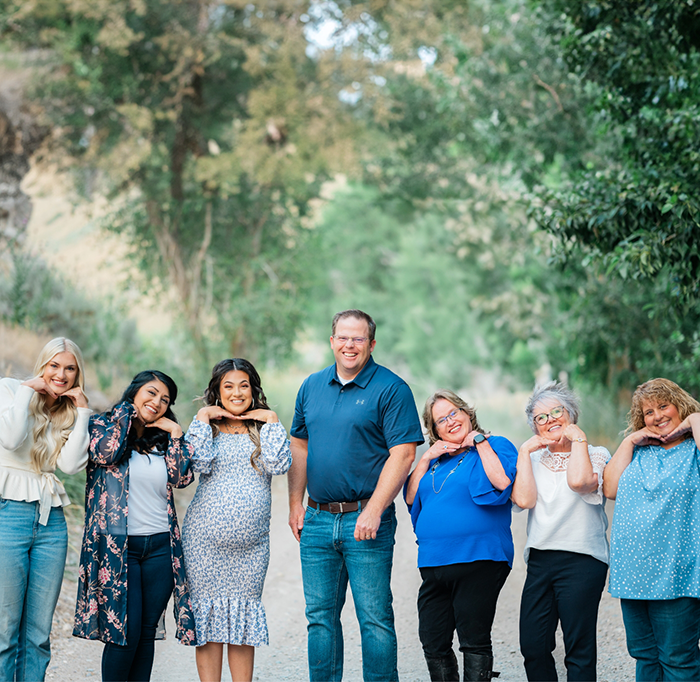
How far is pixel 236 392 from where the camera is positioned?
4.24 meters

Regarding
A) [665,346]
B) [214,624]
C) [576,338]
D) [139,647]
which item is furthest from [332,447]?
[576,338]

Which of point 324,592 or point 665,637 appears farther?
point 324,592

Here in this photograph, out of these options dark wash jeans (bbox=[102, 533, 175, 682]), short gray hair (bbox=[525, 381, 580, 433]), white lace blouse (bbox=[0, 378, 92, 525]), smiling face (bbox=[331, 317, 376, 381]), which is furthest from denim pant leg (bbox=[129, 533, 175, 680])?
short gray hair (bbox=[525, 381, 580, 433])

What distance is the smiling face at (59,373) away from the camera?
4078mm

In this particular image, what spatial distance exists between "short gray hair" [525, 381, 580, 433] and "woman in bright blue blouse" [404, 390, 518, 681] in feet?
0.67

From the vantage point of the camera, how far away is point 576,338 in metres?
12.5

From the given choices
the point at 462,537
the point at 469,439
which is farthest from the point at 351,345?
the point at 462,537

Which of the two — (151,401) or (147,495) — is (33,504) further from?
(151,401)

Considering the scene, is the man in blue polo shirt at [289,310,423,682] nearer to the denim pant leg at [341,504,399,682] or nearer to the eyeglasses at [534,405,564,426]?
the denim pant leg at [341,504,399,682]

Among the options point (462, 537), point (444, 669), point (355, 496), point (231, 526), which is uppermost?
point (355, 496)

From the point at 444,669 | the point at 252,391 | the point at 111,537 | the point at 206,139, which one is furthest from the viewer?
the point at 206,139

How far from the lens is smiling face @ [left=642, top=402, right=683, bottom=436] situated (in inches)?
155

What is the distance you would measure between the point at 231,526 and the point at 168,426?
0.58 meters

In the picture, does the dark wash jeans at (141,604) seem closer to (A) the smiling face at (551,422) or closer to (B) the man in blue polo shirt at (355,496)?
(B) the man in blue polo shirt at (355,496)
